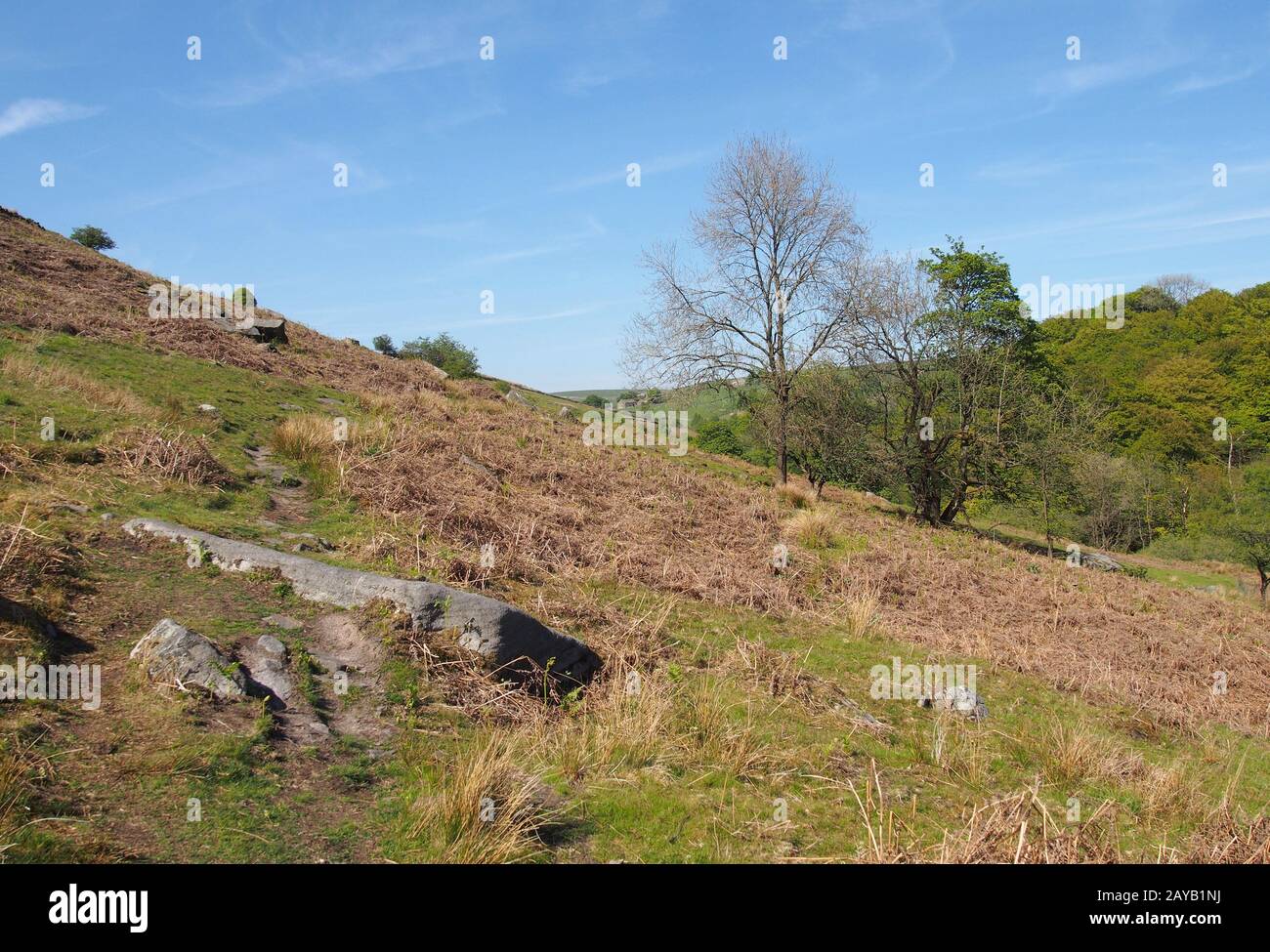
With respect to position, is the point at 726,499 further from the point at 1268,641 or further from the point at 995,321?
the point at 995,321

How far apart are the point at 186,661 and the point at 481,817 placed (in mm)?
2738

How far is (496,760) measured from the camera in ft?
16.3

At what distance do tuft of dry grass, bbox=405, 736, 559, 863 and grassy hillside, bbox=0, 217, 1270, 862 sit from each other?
20 mm

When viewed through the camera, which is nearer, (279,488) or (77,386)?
(279,488)

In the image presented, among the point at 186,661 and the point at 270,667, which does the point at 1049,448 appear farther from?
the point at 186,661

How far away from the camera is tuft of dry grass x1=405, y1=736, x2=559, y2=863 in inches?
169

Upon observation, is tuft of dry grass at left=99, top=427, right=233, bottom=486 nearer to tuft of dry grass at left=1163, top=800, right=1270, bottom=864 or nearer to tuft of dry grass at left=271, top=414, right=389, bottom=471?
tuft of dry grass at left=271, top=414, right=389, bottom=471

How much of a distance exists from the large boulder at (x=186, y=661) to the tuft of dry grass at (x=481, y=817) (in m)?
1.91

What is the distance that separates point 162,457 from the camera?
939 cm

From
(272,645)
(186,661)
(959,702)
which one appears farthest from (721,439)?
(186,661)

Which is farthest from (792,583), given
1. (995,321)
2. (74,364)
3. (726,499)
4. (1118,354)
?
(1118,354)

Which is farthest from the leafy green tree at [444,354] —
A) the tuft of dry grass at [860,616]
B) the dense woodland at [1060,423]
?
the tuft of dry grass at [860,616]

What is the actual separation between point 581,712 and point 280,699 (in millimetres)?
2707

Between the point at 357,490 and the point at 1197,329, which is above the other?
the point at 1197,329
